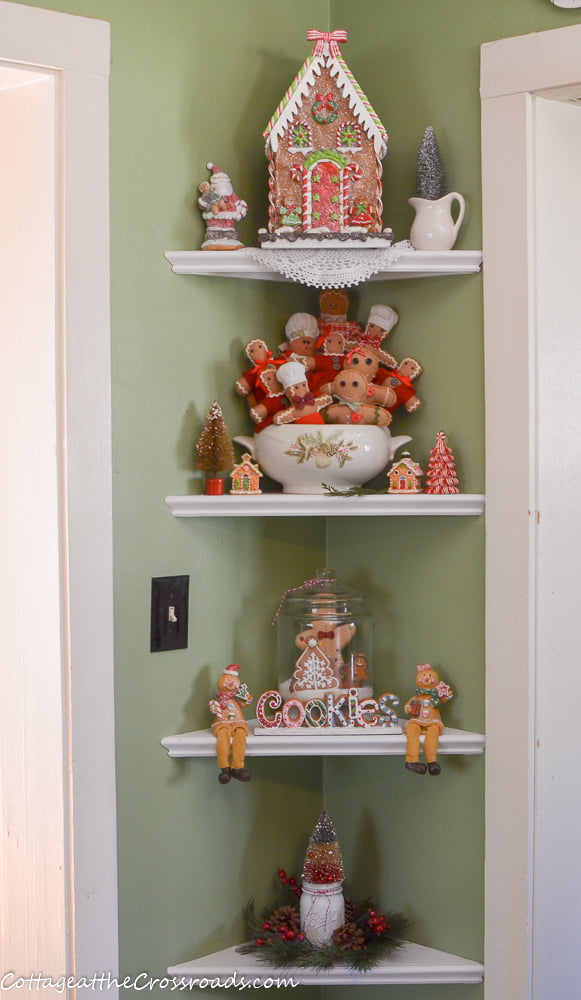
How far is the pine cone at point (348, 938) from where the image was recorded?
1920 millimetres

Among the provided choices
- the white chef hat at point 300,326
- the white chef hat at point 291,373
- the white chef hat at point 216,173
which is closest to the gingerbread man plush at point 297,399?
the white chef hat at point 291,373

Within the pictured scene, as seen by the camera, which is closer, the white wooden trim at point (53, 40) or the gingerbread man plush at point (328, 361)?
the white wooden trim at point (53, 40)

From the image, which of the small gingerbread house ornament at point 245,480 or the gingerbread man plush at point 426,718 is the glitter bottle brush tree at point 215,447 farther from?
the gingerbread man plush at point 426,718

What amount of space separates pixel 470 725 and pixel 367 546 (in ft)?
1.29

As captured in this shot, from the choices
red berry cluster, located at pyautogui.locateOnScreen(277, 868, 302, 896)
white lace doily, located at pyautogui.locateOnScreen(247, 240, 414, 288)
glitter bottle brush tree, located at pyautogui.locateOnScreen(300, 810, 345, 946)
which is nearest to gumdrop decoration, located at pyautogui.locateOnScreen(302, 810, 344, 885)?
glitter bottle brush tree, located at pyautogui.locateOnScreen(300, 810, 345, 946)

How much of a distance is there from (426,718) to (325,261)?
32.4 inches

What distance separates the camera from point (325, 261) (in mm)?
1887

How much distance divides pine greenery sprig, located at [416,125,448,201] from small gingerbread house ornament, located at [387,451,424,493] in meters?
0.47

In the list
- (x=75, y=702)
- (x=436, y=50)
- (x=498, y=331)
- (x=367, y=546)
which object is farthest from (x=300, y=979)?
(x=436, y=50)

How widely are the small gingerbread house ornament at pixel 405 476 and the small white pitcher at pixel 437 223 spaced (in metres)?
0.38

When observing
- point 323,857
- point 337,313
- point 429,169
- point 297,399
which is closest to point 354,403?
point 297,399

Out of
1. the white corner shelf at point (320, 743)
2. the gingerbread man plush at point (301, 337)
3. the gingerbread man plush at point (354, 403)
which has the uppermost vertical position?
the gingerbread man plush at point (301, 337)

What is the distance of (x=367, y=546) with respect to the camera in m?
2.10

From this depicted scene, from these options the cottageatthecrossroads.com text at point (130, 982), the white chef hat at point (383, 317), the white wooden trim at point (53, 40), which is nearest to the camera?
the white wooden trim at point (53, 40)
